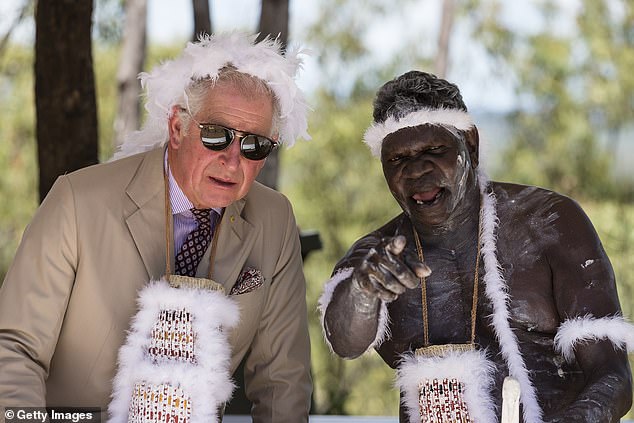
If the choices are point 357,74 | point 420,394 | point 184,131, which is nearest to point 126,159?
point 184,131

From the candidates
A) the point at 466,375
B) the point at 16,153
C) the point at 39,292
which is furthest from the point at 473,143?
the point at 16,153

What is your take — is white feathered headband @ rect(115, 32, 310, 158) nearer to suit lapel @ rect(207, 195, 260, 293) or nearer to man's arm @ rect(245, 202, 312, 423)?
suit lapel @ rect(207, 195, 260, 293)

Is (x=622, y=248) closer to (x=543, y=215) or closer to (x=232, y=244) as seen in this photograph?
(x=543, y=215)

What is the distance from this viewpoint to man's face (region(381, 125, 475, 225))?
2654 millimetres

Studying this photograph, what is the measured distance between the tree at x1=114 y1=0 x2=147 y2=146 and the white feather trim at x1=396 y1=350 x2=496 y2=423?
16.1 ft

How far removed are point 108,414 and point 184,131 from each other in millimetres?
778

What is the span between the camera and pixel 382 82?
1153cm

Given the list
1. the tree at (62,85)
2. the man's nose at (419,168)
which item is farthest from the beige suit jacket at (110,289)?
the tree at (62,85)

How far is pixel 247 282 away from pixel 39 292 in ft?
→ 1.82

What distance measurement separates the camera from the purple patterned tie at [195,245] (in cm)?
282

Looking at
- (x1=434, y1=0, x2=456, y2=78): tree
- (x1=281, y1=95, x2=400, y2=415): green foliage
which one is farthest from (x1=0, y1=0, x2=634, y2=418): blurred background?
(x1=434, y1=0, x2=456, y2=78): tree

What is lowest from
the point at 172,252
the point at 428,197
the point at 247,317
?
the point at 247,317

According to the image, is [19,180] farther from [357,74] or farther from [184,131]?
[184,131]

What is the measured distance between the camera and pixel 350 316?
8.32 ft
